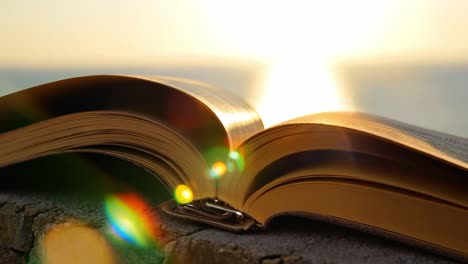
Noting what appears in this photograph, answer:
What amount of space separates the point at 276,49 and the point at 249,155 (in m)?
1.11

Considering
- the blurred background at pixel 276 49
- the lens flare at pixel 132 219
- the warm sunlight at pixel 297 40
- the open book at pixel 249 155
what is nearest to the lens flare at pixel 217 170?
the open book at pixel 249 155

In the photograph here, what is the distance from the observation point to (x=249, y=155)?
660 mm

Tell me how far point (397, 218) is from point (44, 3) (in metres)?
1.77

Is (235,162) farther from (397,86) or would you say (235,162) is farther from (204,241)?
(397,86)

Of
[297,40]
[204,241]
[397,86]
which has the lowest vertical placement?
[204,241]

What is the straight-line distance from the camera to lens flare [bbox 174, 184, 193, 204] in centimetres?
71

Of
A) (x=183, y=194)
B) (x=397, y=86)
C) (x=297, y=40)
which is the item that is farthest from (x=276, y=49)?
(x=183, y=194)

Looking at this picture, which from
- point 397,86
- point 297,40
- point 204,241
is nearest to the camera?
point 204,241

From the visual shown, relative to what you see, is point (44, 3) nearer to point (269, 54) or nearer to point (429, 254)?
point (269, 54)

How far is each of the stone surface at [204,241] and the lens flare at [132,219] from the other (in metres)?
0.01

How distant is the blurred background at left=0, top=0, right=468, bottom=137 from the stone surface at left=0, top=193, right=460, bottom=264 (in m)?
0.76

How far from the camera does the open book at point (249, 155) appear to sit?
22.9 inches

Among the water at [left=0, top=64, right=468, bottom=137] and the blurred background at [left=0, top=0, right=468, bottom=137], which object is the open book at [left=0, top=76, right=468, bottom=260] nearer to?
the blurred background at [left=0, top=0, right=468, bottom=137]

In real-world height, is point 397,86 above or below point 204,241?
above
